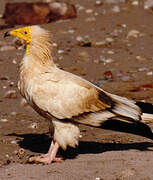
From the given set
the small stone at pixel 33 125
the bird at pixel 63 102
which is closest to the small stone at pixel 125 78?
the small stone at pixel 33 125

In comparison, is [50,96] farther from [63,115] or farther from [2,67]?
[2,67]

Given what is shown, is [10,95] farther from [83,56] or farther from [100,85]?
[83,56]

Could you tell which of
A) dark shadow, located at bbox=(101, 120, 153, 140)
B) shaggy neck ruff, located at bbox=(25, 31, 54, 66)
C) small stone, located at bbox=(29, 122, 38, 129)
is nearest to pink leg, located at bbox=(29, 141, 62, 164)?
dark shadow, located at bbox=(101, 120, 153, 140)

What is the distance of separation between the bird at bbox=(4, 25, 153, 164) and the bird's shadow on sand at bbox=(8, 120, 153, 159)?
10 cm

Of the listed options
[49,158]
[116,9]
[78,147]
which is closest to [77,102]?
[49,158]

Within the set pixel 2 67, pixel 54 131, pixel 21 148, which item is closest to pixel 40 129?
pixel 21 148

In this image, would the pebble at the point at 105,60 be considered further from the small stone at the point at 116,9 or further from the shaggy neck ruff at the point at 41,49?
the shaggy neck ruff at the point at 41,49

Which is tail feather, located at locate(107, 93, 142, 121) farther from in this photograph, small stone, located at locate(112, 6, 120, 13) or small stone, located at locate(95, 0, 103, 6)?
small stone, located at locate(95, 0, 103, 6)

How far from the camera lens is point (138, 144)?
795cm

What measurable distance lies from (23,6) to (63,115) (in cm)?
871

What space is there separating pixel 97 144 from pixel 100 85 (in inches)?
128

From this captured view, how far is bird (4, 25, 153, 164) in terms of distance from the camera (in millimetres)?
7035

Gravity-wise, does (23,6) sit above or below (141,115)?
below

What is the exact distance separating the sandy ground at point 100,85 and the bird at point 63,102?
0.18 metres
